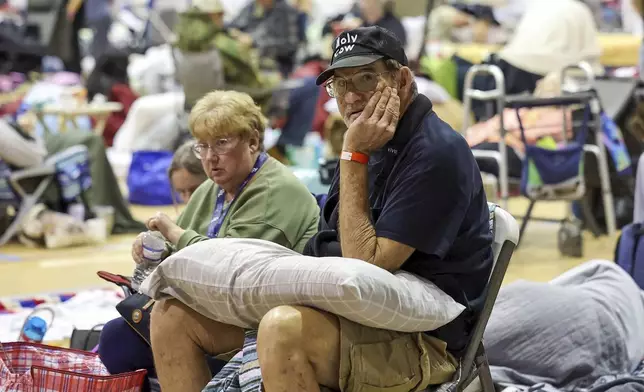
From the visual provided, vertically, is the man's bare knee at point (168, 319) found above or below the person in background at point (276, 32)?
above

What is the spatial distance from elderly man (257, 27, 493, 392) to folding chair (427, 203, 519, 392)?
27mm

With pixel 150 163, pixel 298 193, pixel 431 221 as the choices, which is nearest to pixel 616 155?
pixel 150 163

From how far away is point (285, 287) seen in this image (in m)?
2.61

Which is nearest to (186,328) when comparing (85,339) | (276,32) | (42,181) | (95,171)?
(85,339)

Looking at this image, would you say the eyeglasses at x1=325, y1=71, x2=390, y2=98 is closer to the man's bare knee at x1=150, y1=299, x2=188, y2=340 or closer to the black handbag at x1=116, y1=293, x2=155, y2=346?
the man's bare knee at x1=150, y1=299, x2=188, y2=340

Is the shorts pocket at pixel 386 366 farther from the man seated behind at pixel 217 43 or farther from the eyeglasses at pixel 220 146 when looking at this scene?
the man seated behind at pixel 217 43

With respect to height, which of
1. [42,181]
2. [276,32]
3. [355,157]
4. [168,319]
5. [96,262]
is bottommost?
[96,262]

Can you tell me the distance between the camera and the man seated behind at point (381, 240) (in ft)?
8.38

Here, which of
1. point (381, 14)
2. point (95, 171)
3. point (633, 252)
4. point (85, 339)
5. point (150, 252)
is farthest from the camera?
point (381, 14)

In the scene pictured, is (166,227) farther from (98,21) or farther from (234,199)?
(98,21)

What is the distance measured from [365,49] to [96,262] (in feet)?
13.1

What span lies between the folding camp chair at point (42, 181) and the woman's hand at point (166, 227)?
3909mm

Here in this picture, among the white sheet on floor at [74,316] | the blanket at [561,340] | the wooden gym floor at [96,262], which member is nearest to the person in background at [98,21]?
the wooden gym floor at [96,262]

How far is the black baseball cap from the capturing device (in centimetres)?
276
